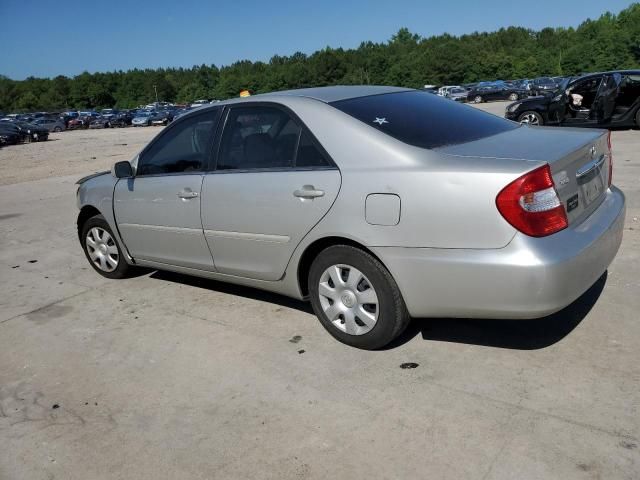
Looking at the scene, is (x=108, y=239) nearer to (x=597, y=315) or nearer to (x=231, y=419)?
(x=231, y=419)

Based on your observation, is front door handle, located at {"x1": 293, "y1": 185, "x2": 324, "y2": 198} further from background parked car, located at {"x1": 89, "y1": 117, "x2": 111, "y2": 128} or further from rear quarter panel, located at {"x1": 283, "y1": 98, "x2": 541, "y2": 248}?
background parked car, located at {"x1": 89, "y1": 117, "x2": 111, "y2": 128}

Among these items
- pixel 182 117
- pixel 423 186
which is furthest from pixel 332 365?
pixel 182 117

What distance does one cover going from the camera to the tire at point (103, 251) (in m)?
5.41

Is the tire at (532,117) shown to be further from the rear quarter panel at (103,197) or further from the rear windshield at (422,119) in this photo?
the rear quarter panel at (103,197)

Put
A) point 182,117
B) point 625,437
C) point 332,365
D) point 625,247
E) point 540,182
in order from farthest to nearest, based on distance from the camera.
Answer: point 625,247, point 182,117, point 332,365, point 540,182, point 625,437

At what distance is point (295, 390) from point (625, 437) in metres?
1.65

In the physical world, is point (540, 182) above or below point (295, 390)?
above

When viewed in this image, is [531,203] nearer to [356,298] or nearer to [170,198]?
[356,298]

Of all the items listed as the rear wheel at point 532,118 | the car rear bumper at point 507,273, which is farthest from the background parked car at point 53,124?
the car rear bumper at point 507,273

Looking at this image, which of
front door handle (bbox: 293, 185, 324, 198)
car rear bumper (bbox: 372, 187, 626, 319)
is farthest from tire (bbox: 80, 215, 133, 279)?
car rear bumper (bbox: 372, 187, 626, 319)

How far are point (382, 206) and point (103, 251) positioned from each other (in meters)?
3.34

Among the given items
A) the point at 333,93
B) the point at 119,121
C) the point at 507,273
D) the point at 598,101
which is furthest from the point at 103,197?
the point at 119,121

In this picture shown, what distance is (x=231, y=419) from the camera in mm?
3068

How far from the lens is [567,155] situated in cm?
319
